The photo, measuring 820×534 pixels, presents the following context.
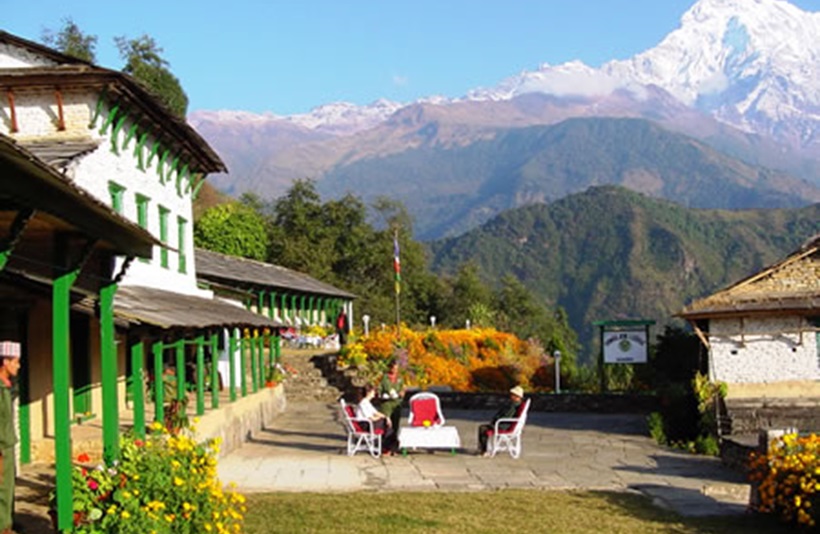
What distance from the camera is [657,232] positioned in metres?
141

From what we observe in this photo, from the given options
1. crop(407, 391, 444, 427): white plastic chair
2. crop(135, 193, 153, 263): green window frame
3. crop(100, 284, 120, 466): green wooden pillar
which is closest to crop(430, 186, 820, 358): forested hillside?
crop(135, 193, 153, 263): green window frame

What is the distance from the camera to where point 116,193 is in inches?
728

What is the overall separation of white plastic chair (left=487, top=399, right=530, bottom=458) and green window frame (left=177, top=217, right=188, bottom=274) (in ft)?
35.2

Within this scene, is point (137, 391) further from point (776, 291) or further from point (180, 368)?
point (776, 291)

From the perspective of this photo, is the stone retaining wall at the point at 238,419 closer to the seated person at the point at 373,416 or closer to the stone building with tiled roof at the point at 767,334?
the seated person at the point at 373,416

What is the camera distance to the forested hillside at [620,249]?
128m

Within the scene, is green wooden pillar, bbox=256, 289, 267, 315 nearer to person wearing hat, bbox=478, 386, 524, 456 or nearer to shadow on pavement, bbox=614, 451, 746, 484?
person wearing hat, bbox=478, 386, 524, 456

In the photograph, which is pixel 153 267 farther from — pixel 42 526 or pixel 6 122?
pixel 42 526

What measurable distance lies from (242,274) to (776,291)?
18.1 meters

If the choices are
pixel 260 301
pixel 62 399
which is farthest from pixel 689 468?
pixel 260 301

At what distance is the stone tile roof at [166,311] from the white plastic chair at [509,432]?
15.9 feet

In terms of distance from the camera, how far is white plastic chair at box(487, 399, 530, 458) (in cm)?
1560

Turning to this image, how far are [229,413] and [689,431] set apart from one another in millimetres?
8619

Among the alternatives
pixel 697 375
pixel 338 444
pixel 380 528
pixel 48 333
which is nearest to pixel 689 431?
pixel 697 375
